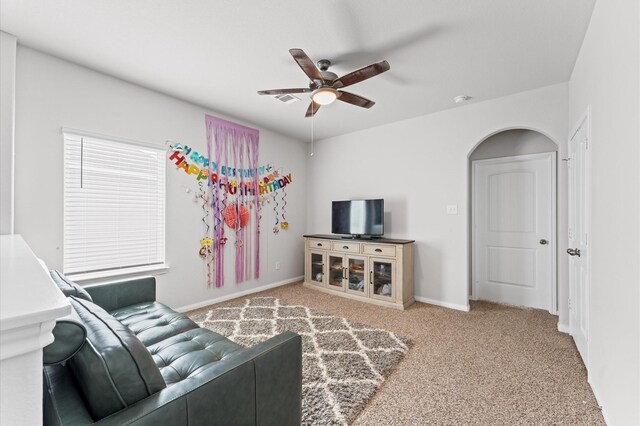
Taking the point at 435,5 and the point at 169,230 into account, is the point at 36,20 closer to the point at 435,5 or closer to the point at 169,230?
the point at 169,230

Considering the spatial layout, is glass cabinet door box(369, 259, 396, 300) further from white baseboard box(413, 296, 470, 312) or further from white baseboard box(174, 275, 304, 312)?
white baseboard box(174, 275, 304, 312)

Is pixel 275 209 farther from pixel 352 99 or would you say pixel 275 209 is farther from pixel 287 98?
pixel 352 99

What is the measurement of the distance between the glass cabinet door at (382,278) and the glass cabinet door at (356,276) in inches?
5.1

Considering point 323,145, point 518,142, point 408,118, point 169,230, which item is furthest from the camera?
point 323,145

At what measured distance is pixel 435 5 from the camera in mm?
1909

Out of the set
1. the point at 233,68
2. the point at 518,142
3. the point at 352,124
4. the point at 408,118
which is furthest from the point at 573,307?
the point at 233,68

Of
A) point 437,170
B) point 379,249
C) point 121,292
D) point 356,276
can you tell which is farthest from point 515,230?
point 121,292

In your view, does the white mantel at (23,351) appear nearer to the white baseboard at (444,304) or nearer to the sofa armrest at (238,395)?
the sofa armrest at (238,395)

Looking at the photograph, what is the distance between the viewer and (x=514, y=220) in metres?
3.85

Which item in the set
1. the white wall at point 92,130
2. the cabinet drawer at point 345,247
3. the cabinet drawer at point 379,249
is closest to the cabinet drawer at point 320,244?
the cabinet drawer at point 345,247

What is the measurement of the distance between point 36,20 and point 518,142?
492cm

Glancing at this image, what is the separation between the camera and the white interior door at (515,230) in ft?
11.8

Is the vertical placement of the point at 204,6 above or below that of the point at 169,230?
above

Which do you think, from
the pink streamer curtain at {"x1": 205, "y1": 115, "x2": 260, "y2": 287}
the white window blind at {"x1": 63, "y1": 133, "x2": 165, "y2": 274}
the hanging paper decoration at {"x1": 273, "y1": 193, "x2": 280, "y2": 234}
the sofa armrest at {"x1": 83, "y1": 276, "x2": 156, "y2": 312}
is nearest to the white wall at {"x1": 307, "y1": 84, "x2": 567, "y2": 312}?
the hanging paper decoration at {"x1": 273, "y1": 193, "x2": 280, "y2": 234}
